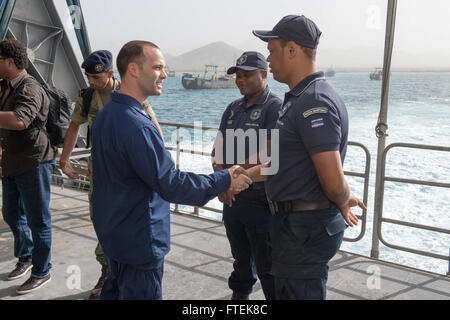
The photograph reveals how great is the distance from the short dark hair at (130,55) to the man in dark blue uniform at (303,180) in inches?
27.0

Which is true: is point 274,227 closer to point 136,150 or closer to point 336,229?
point 336,229

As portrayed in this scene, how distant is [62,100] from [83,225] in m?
2.14

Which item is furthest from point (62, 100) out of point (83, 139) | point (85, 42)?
point (83, 139)

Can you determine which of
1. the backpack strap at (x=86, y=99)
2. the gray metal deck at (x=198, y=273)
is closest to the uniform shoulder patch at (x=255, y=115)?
the backpack strap at (x=86, y=99)

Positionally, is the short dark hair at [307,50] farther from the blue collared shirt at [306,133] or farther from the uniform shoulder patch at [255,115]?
the uniform shoulder patch at [255,115]

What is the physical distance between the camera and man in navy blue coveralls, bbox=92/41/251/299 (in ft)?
6.42

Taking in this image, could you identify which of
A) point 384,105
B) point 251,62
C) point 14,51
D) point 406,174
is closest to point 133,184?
point 251,62

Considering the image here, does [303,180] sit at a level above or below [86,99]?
below

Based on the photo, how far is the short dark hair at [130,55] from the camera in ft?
6.83

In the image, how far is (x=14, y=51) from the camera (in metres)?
3.19

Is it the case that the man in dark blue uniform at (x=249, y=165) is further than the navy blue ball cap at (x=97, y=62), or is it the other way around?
the navy blue ball cap at (x=97, y=62)

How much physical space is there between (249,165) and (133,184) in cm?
119

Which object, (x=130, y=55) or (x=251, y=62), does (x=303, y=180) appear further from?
(x=251, y=62)

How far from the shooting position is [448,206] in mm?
16641
